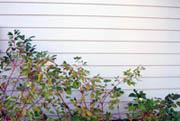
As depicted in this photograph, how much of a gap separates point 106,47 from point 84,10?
0.47 m

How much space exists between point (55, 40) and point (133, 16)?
2.97 feet

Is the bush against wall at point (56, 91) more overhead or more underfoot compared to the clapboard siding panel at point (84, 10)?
more underfoot

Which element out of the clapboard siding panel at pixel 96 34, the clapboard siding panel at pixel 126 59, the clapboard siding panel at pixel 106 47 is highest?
the clapboard siding panel at pixel 96 34

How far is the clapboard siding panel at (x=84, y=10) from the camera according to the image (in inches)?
142

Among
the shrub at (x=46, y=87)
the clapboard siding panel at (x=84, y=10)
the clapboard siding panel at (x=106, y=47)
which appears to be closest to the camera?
the shrub at (x=46, y=87)

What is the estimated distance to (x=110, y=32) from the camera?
12.6ft

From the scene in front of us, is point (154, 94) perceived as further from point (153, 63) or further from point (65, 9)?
point (65, 9)

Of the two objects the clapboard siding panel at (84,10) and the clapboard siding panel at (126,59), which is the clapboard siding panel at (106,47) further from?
the clapboard siding panel at (84,10)

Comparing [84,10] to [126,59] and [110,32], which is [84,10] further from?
[126,59]

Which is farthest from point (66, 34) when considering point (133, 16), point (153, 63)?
point (153, 63)

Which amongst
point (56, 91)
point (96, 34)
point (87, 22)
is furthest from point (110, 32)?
point (56, 91)

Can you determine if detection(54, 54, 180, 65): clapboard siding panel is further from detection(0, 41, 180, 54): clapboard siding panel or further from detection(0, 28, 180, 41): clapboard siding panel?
detection(0, 28, 180, 41): clapboard siding panel

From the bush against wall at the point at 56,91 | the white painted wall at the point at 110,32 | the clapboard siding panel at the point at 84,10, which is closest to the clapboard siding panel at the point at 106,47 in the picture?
the white painted wall at the point at 110,32

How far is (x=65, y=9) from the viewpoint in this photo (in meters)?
3.70
